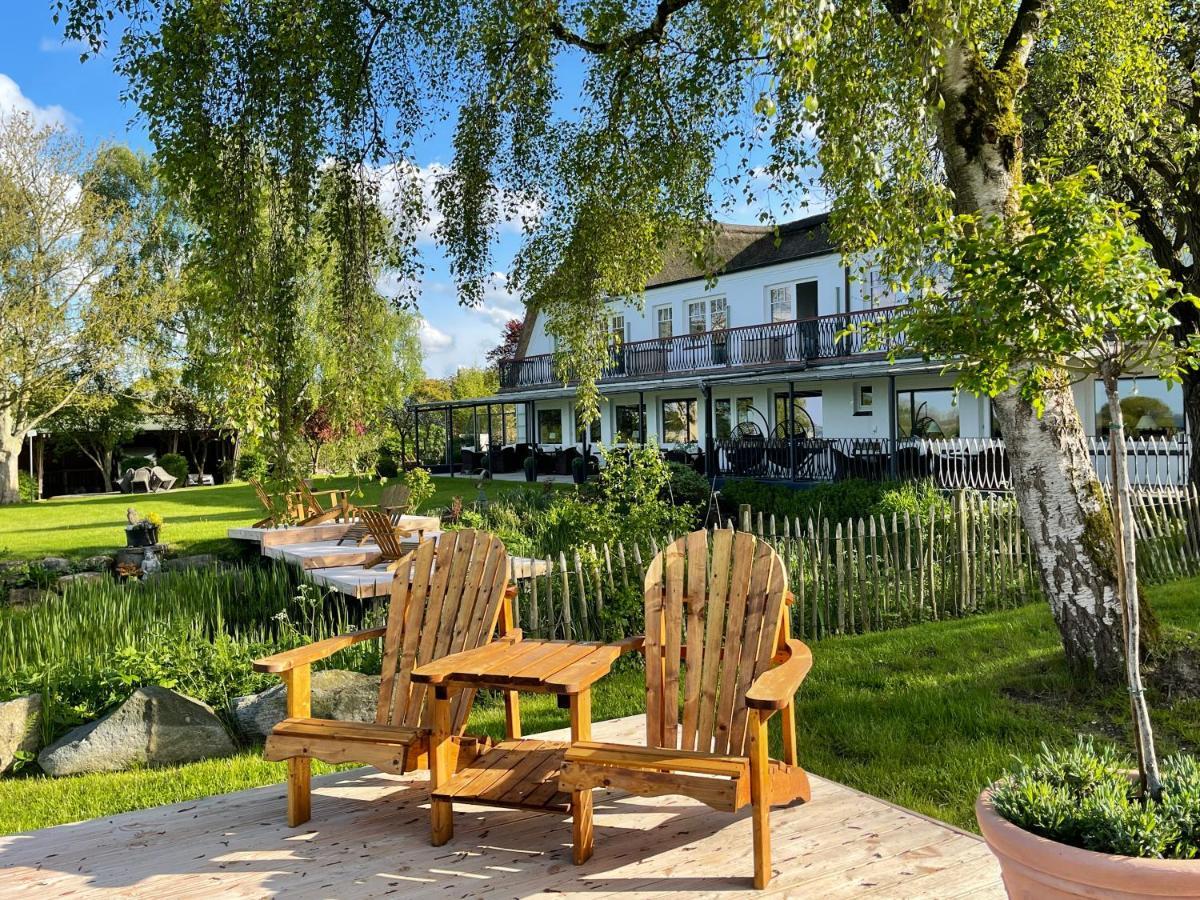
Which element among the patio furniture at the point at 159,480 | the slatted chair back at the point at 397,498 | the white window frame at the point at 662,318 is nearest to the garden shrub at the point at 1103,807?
the slatted chair back at the point at 397,498

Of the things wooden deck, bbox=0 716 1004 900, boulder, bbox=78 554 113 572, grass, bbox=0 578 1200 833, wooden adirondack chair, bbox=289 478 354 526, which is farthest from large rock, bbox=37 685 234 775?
wooden adirondack chair, bbox=289 478 354 526

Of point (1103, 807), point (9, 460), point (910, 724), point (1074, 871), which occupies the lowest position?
point (910, 724)

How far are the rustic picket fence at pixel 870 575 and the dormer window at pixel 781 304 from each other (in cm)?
1604

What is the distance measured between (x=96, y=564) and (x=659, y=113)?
34.1 ft

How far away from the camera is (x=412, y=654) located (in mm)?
4355

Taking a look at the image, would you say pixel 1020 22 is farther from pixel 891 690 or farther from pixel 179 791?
pixel 179 791

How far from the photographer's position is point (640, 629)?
24.6ft

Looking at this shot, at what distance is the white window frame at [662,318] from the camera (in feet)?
97.6

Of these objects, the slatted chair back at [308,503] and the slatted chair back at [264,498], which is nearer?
the slatted chair back at [308,503]

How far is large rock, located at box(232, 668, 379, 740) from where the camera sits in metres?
5.68

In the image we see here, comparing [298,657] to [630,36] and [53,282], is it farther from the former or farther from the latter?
[53,282]

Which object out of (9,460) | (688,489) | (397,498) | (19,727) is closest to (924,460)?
(688,489)

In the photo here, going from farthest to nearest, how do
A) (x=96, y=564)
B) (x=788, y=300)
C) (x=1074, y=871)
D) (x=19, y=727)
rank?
(x=788, y=300) < (x=96, y=564) < (x=19, y=727) < (x=1074, y=871)

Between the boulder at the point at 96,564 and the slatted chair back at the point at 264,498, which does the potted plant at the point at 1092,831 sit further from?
the slatted chair back at the point at 264,498
